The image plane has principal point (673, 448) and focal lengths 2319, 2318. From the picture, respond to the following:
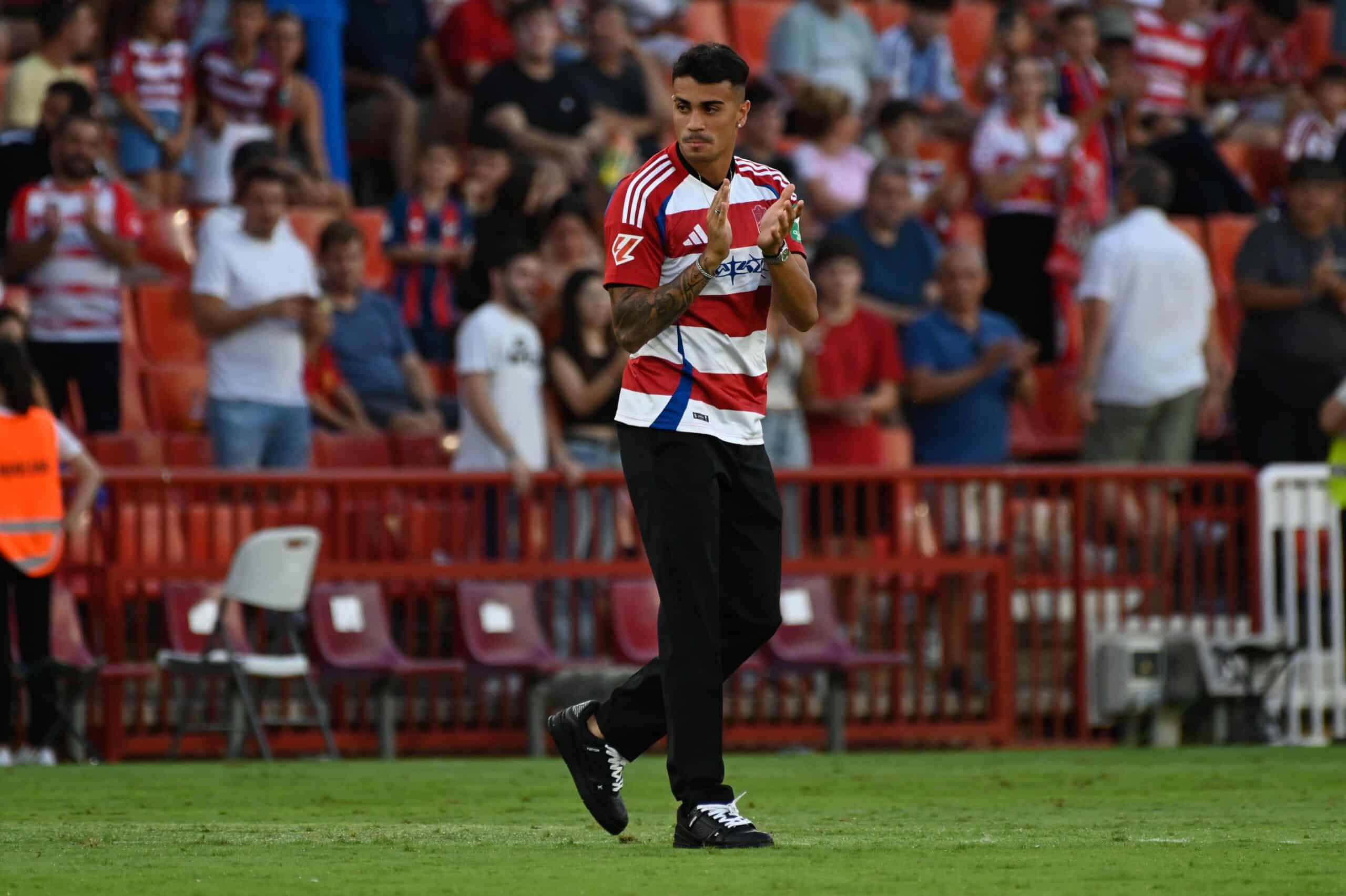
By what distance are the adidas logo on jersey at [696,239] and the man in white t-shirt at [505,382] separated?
5.75 metres

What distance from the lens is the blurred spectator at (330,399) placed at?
13938mm

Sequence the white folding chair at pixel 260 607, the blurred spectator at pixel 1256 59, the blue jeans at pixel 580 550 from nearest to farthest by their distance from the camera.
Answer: the white folding chair at pixel 260 607
the blue jeans at pixel 580 550
the blurred spectator at pixel 1256 59

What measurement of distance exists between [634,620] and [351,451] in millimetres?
2576

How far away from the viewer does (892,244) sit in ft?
50.5

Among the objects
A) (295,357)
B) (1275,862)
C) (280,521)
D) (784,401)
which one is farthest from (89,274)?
(1275,862)

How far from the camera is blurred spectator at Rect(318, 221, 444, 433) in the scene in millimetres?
13969

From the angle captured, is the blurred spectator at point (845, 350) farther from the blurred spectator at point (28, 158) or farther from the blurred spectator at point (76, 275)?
the blurred spectator at point (28, 158)

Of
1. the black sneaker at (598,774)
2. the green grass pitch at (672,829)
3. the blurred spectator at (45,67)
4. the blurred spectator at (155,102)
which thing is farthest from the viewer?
the blurred spectator at (155,102)

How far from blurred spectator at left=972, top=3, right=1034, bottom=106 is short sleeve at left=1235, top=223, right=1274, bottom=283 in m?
3.60

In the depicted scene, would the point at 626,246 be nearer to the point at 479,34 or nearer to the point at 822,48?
the point at 479,34

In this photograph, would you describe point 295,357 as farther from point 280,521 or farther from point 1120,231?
point 1120,231

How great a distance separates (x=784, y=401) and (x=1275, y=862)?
6805 mm

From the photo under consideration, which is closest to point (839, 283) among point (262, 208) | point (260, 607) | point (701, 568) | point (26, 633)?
point (262, 208)

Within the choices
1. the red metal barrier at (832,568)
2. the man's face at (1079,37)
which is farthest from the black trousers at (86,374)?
the man's face at (1079,37)
